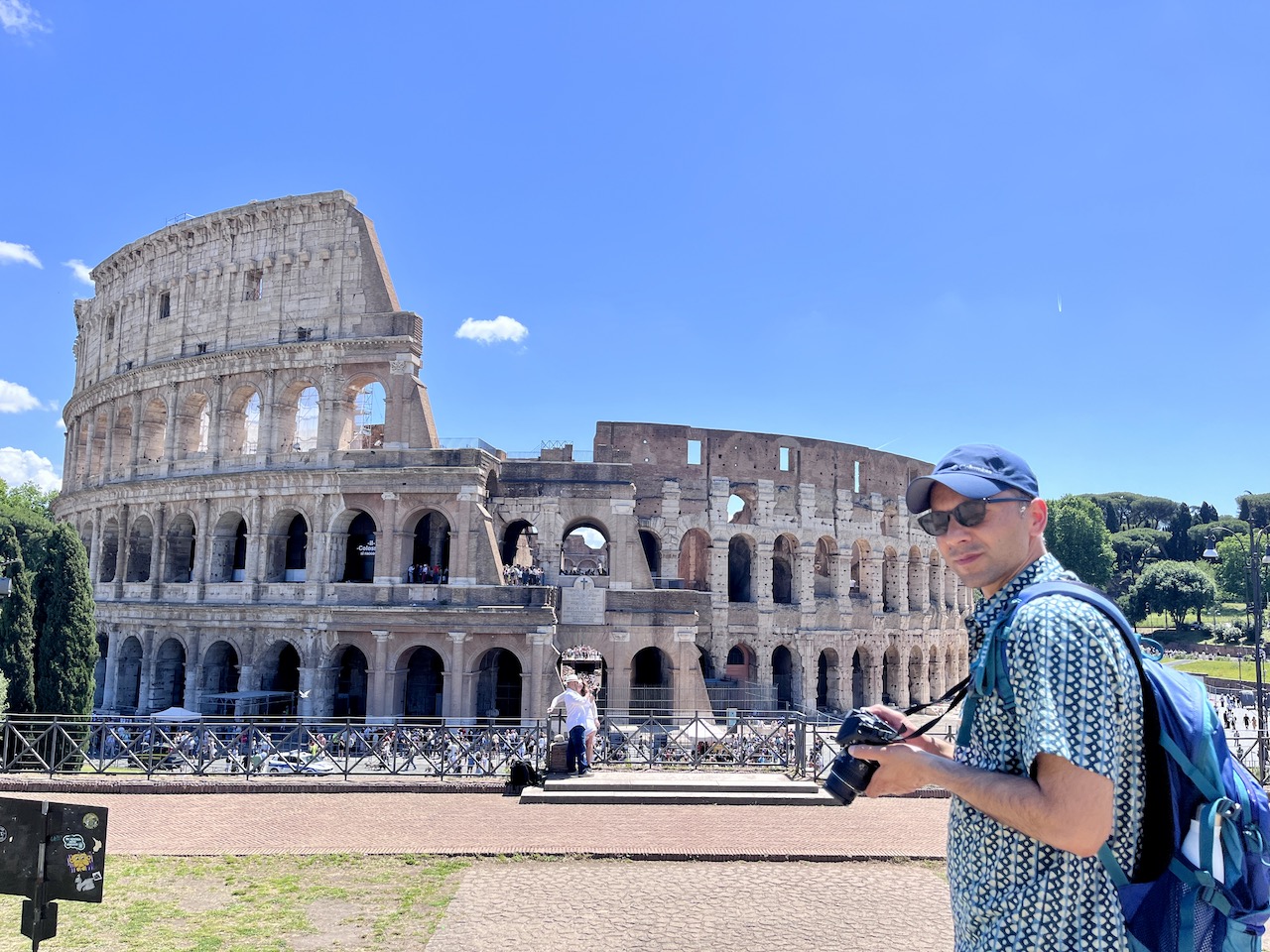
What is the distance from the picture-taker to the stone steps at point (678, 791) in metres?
13.5

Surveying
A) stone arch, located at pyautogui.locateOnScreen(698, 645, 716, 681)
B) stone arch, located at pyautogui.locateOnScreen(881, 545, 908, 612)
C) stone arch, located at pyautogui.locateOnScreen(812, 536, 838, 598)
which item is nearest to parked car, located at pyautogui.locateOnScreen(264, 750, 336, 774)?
stone arch, located at pyautogui.locateOnScreen(698, 645, 716, 681)

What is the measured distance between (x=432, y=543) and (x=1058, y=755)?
2868 centimetres

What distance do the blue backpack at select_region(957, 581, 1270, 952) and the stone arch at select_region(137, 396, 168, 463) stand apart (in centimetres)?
3407

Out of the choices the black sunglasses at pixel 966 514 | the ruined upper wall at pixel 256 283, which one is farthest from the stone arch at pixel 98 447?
the black sunglasses at pixel 966 514

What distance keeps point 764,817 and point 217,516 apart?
22887 mm

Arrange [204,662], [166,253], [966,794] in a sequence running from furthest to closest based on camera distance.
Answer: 1. [166,253]
2. [204,662]
3. [966,794]

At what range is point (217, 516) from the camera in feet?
96.0

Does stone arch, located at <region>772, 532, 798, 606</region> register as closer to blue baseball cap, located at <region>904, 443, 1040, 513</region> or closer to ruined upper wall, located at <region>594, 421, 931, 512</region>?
ruined upper wall, located at <region>594, 421, 931, 512</region>

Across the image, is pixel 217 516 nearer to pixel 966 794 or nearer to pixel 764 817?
pixel 764 817

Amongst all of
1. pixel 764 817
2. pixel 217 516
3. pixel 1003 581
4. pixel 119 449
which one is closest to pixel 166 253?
pixel 119 449

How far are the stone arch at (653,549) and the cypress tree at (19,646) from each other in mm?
18692

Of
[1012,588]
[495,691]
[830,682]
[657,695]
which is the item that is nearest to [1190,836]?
[1012,588]

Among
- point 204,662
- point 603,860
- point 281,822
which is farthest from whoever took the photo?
A: point 204,662

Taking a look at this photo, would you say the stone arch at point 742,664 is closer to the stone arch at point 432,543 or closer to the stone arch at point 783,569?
the stone arch at point 783,569
